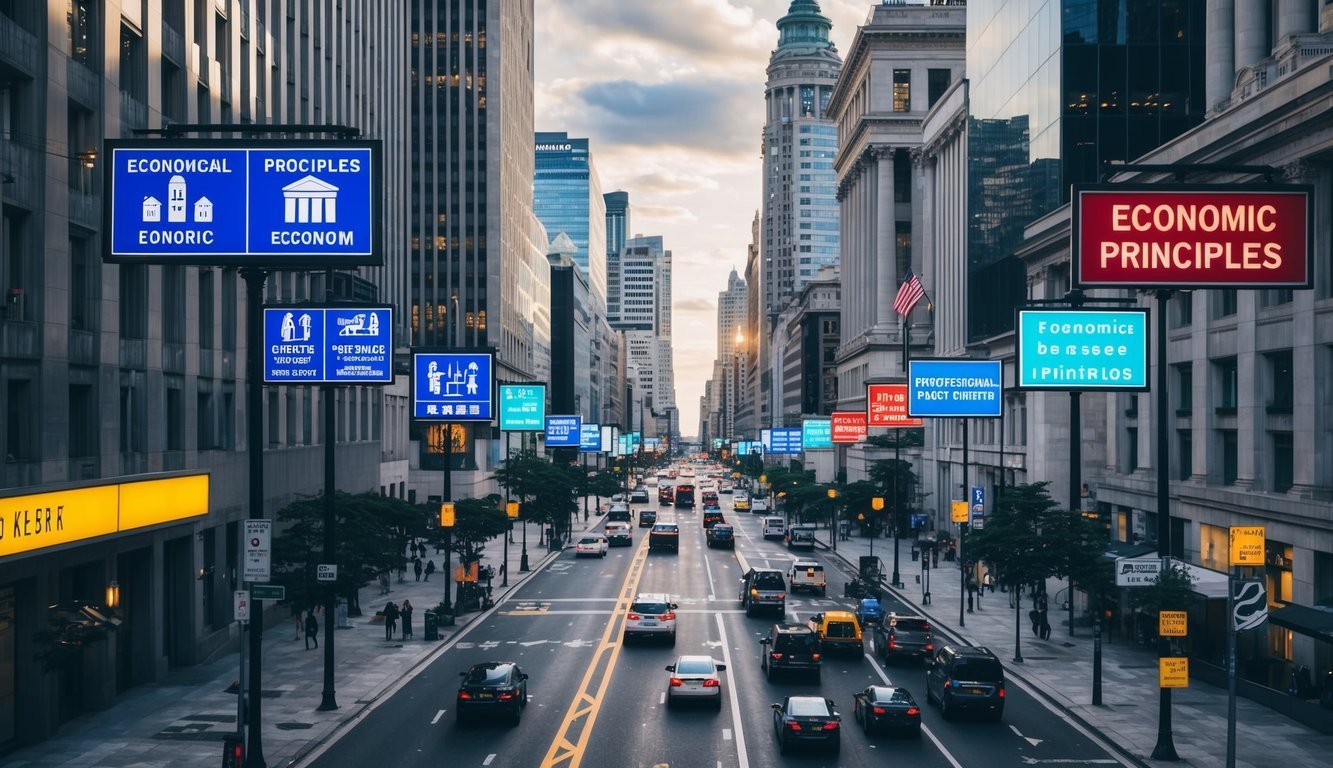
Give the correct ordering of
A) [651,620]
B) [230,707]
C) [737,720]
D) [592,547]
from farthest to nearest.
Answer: [592,547]
[651,620]
[230,707]
[737,720]

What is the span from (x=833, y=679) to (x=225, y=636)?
21.9 m

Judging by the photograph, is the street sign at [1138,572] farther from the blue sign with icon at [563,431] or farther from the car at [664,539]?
A: the blue sign with icon at [563,431]

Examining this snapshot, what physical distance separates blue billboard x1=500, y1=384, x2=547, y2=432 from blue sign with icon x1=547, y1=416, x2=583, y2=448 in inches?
599

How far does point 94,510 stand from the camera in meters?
26.4

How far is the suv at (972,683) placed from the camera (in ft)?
99.2

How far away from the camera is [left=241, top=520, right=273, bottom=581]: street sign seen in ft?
83.6

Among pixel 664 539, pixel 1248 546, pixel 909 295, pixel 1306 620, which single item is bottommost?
pixel 664 539

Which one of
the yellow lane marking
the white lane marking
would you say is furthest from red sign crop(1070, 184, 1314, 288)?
the yellow lane marking

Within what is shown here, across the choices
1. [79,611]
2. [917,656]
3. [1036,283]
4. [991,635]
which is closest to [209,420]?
[79,611]

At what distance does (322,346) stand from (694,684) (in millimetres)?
13359

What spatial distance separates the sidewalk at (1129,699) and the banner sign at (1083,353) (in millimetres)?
8797

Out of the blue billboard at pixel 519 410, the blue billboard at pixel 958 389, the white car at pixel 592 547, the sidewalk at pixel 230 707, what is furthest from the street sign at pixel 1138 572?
the white car at pixel 592 547

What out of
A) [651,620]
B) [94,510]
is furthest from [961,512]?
[94,510]

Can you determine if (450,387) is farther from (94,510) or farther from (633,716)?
(94,510)
